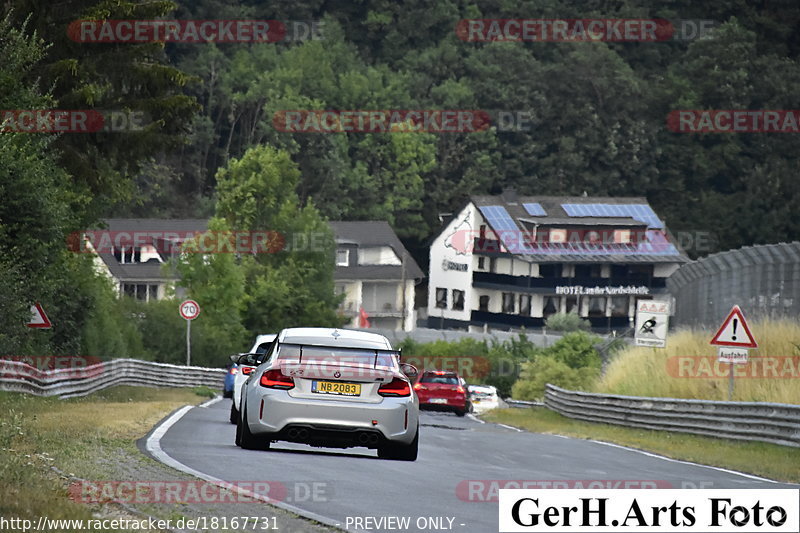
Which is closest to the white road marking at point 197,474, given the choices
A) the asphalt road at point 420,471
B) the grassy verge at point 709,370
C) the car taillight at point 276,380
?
the asphalt road at point 420,471

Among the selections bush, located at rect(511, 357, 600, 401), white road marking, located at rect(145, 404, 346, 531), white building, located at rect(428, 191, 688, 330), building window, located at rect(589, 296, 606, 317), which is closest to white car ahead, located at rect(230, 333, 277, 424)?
white road marking, located at rect(145, 404, 346, 531)

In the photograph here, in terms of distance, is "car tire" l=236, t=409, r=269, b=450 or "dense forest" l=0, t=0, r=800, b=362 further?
"dense forest" l=0, t=0, r=800, b=362

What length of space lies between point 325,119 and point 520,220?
1920 cm

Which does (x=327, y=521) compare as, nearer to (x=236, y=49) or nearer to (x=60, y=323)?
(x=60, y=323)

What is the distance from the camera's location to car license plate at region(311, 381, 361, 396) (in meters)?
→ 16.2

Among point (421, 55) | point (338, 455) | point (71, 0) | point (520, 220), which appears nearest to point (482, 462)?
point (338, 455)

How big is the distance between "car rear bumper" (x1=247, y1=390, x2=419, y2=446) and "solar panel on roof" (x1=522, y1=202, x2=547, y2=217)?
98.8 metres

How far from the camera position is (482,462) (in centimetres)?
1972

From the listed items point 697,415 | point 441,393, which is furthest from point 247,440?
point 441,393

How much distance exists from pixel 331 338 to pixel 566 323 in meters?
89.8

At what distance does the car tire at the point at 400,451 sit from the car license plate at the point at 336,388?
2.63 ft
